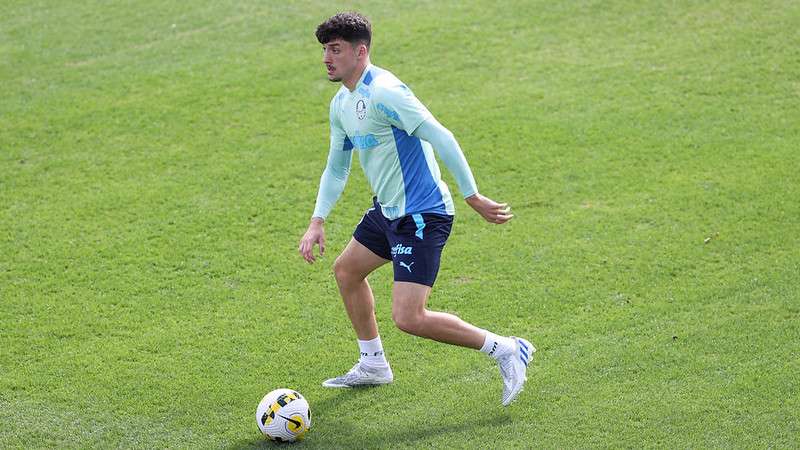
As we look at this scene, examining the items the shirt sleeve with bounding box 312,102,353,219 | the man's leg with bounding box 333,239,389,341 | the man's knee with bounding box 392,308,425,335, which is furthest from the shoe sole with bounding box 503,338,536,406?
the shirt sleeve with bounding box 312,102,353,219

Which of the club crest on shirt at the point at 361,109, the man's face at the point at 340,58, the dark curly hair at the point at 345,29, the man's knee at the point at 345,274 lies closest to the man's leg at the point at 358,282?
the man's knee at the point at 345,274

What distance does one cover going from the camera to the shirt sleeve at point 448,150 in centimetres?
591

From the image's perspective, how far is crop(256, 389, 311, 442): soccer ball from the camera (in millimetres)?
5969

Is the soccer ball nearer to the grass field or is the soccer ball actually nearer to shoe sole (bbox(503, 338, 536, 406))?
the grass field

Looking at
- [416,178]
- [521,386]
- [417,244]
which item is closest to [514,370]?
[521,386]

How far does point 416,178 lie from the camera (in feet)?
20.3

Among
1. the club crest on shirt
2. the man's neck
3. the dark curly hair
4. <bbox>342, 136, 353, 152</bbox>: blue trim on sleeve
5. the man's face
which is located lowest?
<bbox>342, 136, 353, 152</bbox>: blue trim on sleeve

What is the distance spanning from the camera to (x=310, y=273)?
8.22 meters

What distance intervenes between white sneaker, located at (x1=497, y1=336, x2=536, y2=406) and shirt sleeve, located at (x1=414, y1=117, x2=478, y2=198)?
1.14m

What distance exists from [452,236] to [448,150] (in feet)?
9.44

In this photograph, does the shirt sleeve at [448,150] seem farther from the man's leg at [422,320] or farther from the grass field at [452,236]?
the grass field at [452,236]

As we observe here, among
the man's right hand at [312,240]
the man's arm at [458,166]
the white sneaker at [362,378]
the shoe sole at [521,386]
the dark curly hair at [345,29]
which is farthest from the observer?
the white sneaker at [362,378]

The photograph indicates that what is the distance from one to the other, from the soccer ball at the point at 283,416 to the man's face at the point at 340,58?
1.96 metres

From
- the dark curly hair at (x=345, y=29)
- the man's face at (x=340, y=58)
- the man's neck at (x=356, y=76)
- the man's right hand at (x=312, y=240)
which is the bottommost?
the man's right hand at (x=312, y=240)
